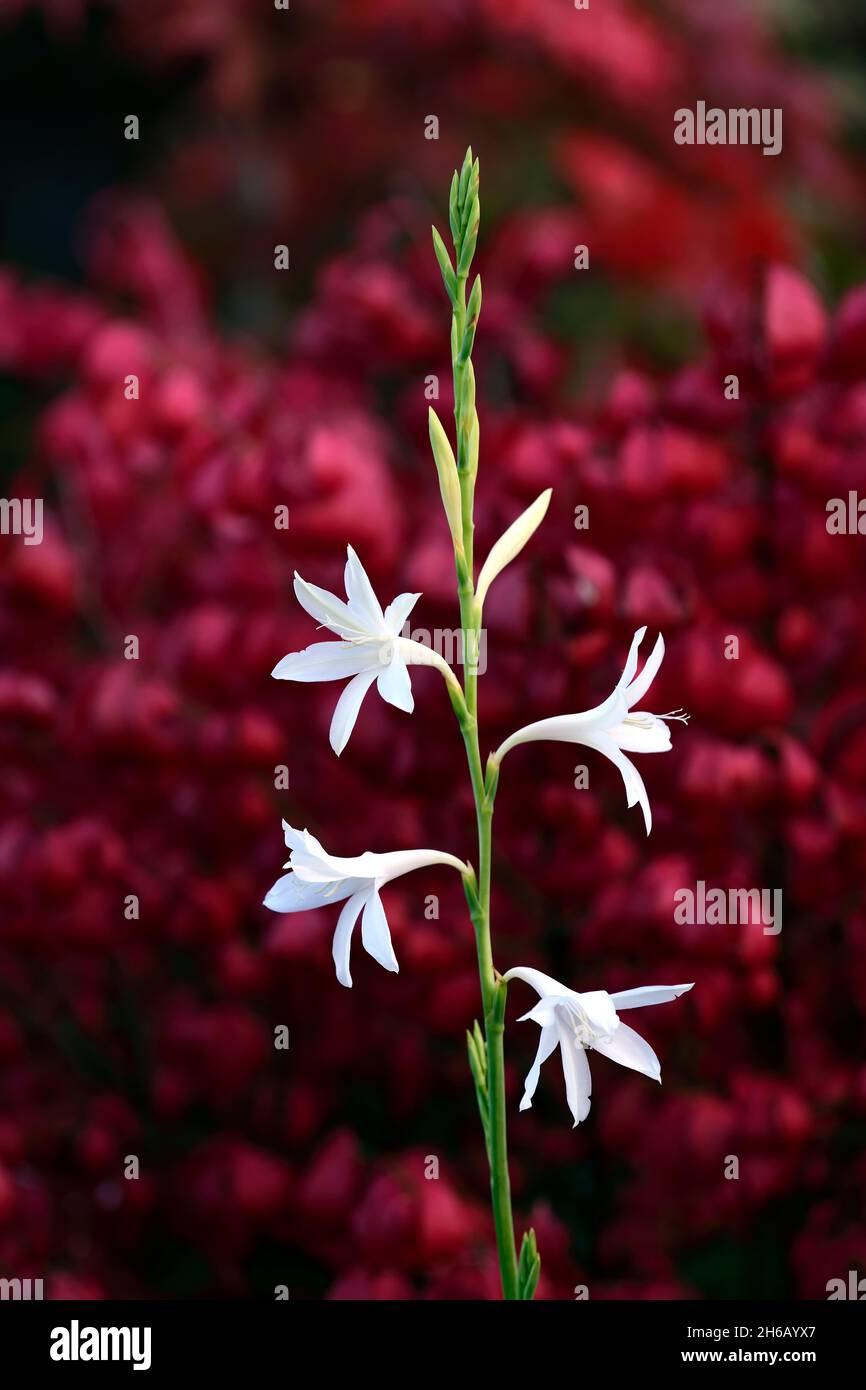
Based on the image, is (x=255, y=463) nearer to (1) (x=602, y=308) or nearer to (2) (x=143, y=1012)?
(2) (x=143, y=1012)

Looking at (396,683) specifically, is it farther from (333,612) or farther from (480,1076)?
(480,1076)

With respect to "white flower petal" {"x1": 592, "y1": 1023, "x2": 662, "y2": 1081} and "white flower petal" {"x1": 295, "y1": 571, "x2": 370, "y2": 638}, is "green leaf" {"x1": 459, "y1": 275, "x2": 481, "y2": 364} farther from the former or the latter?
"white flower petal" {"x1": 592, "y1": 1023, "x2": 662, "y2": 1081}

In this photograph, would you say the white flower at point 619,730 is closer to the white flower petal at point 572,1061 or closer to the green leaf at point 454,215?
the white flower petal at point 572,1061

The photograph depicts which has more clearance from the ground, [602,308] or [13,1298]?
[602,308]

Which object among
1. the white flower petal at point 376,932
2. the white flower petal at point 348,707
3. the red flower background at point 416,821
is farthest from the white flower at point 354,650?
the red flower background at point 416,821

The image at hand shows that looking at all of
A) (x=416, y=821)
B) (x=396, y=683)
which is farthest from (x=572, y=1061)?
(x=416, y=821)

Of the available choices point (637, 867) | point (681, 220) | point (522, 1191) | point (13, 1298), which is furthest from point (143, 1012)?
point (681, 220)

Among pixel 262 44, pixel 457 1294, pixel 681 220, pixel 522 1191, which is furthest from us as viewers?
pixel 262 44
